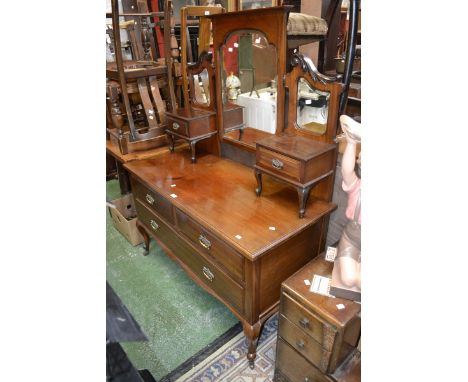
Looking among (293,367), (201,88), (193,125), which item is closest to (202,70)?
(201,88)

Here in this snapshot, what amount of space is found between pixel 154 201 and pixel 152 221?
8.6 inches

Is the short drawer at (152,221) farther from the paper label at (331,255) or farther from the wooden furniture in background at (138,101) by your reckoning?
the paper label at (331,255)

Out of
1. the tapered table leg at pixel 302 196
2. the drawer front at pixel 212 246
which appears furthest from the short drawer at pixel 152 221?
the tapered table leg at pixel 302 196

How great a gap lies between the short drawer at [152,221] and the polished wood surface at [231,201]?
268 mm

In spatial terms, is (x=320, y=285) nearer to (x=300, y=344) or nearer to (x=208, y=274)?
(x=300, y=344)

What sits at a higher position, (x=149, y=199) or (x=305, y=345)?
(x=149, y=199)

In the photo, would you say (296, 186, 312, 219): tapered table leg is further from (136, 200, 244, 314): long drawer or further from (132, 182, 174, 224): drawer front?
(132, 182, 174, 224): drawer front

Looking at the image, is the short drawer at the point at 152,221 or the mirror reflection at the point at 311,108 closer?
the mirror reflection at the point at 311,108

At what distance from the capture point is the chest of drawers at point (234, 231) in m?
1.39

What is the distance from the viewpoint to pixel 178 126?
2.08 metres

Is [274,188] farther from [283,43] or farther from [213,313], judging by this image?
[213,313]

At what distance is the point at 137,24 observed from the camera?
2.83 m
